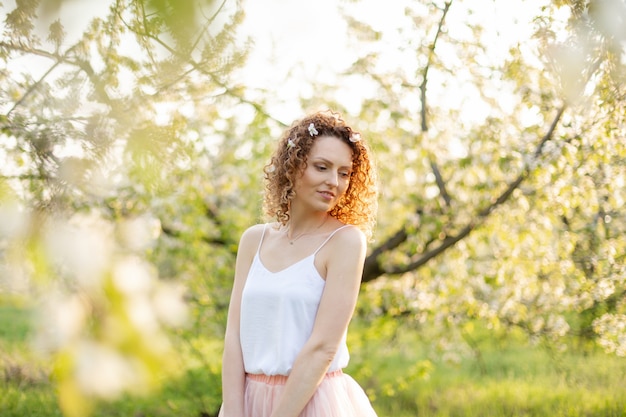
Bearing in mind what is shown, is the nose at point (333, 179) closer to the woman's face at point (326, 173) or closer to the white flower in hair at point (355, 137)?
the woman's face at point (326, 173)

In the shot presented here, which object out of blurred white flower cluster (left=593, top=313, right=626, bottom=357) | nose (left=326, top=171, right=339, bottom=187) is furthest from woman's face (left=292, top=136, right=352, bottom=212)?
blurred white flower cluster (left=593, top=313, right=626, bottom=357)

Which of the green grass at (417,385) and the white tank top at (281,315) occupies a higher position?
the white tank top at (281,315)

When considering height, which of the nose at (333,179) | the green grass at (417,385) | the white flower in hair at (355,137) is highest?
the white flower in hair at (355,137)

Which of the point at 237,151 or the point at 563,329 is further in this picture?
the point at 237,151

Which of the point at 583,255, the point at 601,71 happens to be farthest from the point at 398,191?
the point at 601,71

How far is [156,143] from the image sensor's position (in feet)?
3.23

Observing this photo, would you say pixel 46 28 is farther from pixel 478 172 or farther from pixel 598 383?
pixel 598 383

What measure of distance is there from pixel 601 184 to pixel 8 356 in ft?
14.7

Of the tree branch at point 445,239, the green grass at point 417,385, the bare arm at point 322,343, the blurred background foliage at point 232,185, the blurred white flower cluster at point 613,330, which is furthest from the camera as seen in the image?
the green grass at point 417,385

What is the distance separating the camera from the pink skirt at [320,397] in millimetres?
1837

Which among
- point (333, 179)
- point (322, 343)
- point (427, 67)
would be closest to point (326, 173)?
point (333, 179)

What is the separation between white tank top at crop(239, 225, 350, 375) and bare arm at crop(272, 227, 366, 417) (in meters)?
0.05

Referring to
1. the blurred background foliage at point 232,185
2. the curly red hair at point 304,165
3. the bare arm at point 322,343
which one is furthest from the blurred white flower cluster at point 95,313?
the curly red hair at point 304,165

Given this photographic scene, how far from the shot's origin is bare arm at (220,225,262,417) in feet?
6.27
